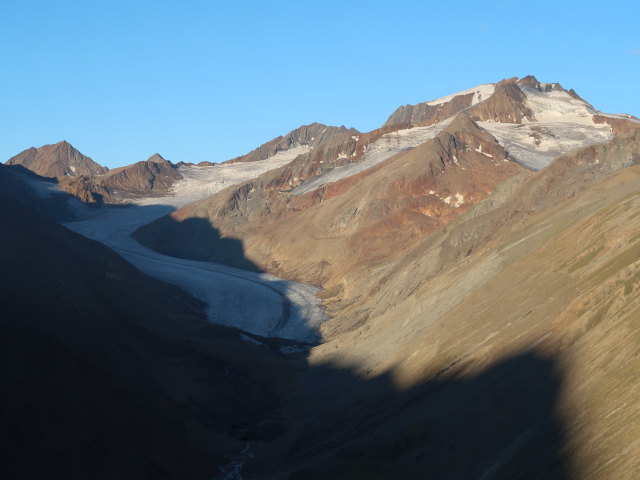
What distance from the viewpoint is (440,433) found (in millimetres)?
26234

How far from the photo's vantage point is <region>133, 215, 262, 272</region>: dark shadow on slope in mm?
121750

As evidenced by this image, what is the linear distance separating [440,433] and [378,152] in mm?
120500

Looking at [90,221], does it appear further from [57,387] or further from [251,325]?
[57,387]

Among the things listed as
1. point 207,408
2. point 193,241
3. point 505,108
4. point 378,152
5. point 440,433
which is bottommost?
point 207,408

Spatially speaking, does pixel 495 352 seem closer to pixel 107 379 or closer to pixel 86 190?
pixel 107 379

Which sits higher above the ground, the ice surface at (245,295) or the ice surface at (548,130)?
the ice surface at (548,130)

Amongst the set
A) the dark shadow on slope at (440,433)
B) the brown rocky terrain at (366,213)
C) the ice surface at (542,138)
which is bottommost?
the dark shadow on slope at (440,433)

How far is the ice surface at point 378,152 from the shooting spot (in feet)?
454

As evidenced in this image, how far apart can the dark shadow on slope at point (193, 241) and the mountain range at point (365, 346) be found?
33.9ft

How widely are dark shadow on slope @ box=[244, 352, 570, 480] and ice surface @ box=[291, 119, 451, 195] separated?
98.2 meters

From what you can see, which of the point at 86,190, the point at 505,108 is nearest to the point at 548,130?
the point at 505,108

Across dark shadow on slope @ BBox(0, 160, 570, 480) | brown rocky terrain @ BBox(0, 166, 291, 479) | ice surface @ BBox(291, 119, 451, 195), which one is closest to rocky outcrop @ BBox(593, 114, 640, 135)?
ice surface @ BBox(291, 119, 451, 195)

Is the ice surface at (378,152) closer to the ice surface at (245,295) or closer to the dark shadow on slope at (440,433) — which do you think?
the ice surface at (245,295)

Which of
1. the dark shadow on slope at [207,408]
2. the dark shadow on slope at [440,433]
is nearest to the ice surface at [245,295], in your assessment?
the dark shadow on slope at [207,408]
